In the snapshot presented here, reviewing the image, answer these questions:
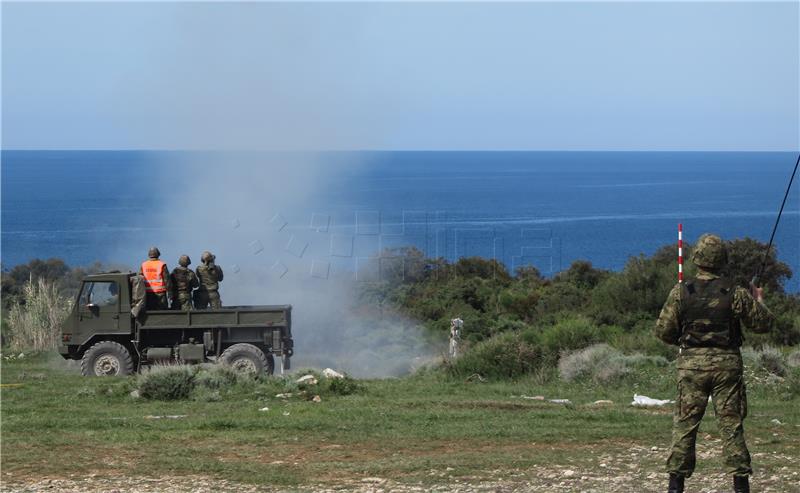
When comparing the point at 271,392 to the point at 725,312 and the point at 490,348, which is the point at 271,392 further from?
the point at 725,312

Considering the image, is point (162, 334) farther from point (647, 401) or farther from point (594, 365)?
point (647, 401)

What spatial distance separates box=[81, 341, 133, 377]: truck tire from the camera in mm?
19922

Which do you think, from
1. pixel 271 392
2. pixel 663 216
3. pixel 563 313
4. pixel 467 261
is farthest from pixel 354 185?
pixel 271 392

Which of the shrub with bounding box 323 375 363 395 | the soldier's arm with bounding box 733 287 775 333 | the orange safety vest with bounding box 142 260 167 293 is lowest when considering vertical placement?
the shrub with bounding box 323 375 363 395

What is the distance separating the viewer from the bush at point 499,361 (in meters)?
18.6

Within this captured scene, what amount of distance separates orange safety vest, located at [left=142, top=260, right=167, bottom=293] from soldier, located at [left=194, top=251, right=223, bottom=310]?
788 mm

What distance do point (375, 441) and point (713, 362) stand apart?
4152 mm

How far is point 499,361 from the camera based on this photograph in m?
18.6

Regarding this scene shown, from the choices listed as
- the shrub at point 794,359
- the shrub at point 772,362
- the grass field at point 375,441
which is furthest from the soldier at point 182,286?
the shrub at point 794,359

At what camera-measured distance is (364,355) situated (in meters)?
24.7

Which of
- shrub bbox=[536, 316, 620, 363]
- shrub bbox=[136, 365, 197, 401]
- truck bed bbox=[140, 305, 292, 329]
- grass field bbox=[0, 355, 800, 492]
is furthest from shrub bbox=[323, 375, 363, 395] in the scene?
shrub bbox=[536, 316, 620, 363]

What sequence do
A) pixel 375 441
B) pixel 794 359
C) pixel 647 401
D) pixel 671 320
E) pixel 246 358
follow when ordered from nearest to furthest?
pixel 671 320 → pixel 375 441 → pixel 647 401 → pixel 794 359 → pixel 246 358

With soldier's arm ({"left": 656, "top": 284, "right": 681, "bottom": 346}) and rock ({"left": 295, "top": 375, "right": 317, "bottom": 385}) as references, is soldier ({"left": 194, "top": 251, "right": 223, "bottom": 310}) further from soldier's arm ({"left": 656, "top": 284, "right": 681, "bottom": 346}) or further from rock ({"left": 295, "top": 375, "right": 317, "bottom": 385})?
soldier's arm ({"left": 656, "top": 284, "right": 681, "bottom": 346})

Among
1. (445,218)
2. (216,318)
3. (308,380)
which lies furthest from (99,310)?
(445,218)
